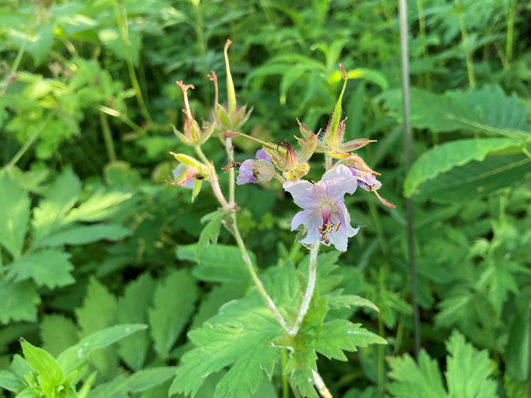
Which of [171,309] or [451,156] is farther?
[171,309]

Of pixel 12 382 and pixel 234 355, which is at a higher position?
pixel 234 355

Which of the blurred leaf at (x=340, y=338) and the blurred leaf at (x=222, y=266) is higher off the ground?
the blurred leaf at (x=222, y=266)

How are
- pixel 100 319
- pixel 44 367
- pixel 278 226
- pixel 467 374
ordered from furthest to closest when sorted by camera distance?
1. pixel 278 226
2. pixel 100 319
3. pixel 467 374
4. pixel 44 367

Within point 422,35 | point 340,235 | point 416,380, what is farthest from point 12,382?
point 422,35

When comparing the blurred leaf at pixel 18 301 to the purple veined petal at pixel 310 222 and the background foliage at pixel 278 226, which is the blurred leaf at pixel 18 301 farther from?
the purple veined petal at pixel 310 222

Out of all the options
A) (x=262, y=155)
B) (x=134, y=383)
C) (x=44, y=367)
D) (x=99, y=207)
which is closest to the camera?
(x=262, y=155)

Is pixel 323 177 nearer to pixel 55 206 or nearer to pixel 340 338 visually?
pixel 340 338

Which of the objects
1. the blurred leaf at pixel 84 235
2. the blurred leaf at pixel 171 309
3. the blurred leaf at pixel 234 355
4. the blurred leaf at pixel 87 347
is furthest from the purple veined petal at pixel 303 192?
the blurred leaf at pixel 84 235

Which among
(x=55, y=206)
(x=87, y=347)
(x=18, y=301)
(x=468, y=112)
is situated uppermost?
(x=468, y=112)
